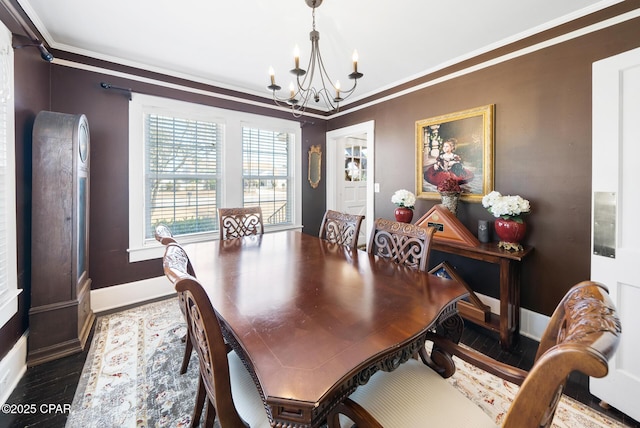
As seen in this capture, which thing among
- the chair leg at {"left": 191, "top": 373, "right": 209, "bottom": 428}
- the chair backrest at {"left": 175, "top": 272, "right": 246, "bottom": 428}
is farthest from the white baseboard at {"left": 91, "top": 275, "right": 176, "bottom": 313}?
the chair backrest at {"left": 175, "top": 272, "right": 246, "bottom": 428}

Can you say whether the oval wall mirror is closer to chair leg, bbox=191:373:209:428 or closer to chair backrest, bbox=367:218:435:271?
chair backrest, bbox=367:218:435:271

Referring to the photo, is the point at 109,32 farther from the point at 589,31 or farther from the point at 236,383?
the point at 589,31

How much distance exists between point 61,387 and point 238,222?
171cm

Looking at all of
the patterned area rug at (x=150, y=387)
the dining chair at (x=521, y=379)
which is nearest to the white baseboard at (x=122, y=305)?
A: the patterned area rug at (x=150, y=387)

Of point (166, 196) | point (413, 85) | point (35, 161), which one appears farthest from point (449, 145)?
point (35, 161)

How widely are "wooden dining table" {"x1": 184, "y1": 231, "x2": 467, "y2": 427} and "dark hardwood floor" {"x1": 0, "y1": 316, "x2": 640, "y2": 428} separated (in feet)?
3.78

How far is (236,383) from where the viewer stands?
1.10m

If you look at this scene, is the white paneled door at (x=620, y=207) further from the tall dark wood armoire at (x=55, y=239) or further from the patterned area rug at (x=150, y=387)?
the tall dark wood armoire at (x=55, y=239)

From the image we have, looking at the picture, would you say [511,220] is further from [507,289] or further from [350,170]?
[350,170]

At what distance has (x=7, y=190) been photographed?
1753mm

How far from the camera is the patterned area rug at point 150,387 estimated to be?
1.50 m

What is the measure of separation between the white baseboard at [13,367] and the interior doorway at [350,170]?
3586 millimetres

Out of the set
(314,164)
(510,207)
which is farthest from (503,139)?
(314,164)

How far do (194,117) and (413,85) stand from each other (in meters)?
2.71
